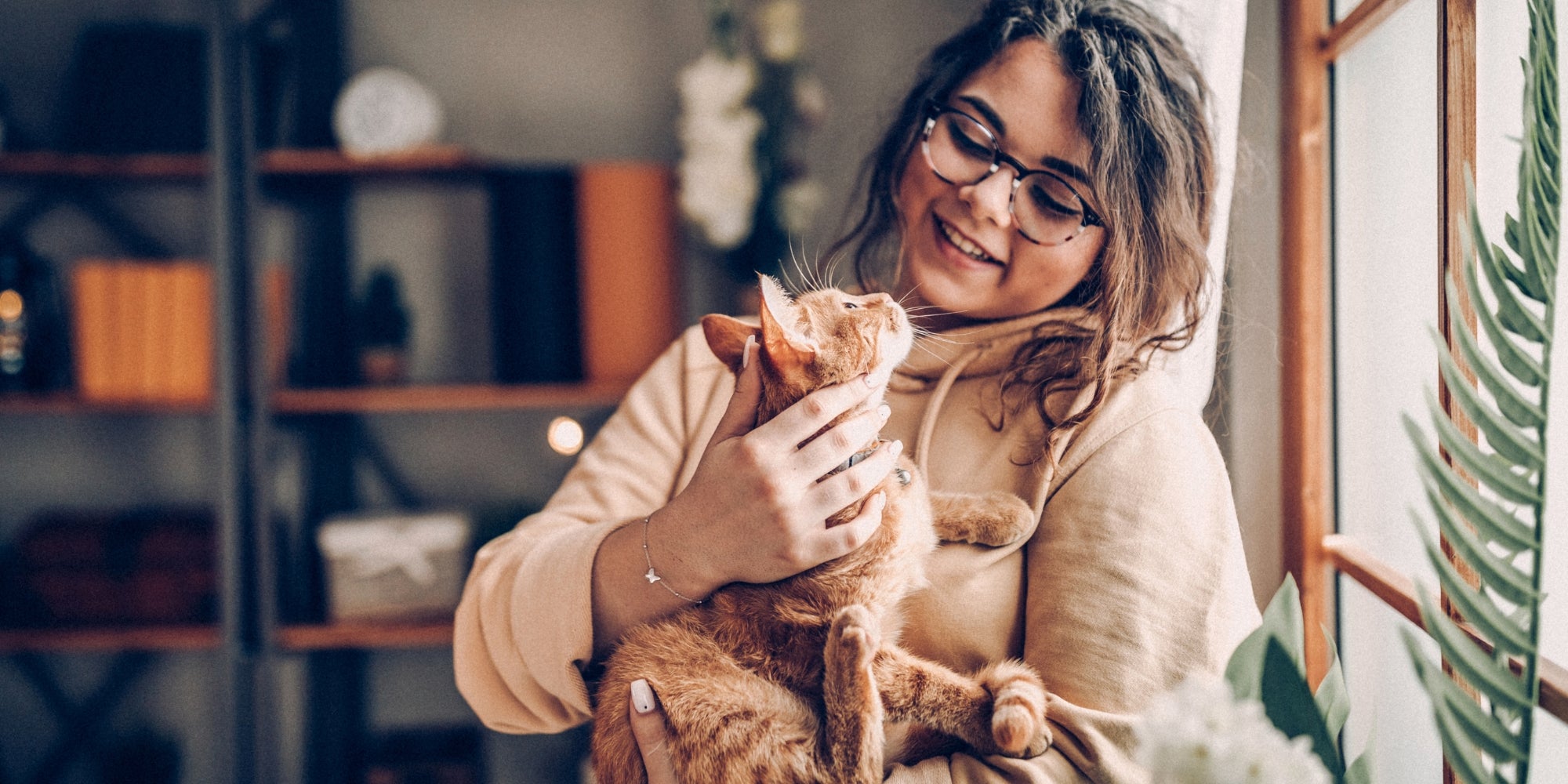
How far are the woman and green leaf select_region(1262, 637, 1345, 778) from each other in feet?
0.41

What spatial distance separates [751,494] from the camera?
73cm

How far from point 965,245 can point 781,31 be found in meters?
1.20

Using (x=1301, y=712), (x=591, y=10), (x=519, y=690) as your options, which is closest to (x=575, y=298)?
(x=591, y=10)

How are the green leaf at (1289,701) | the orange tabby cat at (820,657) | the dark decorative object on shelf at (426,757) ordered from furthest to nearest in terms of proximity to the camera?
the dark decorative object on shelf at (426,757) < the orange tabby cat at (820,657) < the green leaf at (1289,701)

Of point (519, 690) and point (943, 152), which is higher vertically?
point (943, 152)

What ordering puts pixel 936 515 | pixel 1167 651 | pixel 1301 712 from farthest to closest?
1. pixel 936 515
2. pixel 1167 651
3. pixel 1301 712

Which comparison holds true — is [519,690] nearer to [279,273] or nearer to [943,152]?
[943,152]

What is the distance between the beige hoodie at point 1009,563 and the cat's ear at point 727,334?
0.64 feet

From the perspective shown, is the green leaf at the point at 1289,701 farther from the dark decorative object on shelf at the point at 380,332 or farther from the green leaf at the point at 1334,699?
the dark decorative object on shelf at the point at 380,332

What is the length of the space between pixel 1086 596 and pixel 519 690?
60cm

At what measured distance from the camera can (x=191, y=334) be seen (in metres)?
1.89

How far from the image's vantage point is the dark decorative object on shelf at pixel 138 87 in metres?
1.89

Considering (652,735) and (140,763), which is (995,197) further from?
(140,763)

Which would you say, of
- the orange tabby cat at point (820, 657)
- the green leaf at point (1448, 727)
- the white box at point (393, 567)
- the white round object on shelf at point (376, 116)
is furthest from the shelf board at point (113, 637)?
the green leaf at point (1448, 727)
